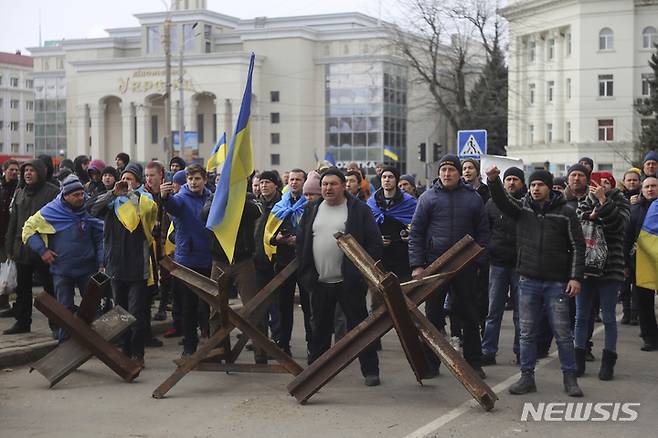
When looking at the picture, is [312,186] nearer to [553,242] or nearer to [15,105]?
[553,242]

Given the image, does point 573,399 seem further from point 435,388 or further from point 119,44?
point 119,44

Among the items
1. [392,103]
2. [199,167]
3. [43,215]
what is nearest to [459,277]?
[199,167]

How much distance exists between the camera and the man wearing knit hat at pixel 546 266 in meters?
7.89

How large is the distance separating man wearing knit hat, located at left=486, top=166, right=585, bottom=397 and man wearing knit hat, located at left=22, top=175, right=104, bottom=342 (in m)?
4.37

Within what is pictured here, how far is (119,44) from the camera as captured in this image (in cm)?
8775

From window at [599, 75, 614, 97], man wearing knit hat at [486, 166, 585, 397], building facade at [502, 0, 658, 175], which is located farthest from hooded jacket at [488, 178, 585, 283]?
window at [599, 75, 614, 97]

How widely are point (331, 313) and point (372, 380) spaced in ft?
2.46

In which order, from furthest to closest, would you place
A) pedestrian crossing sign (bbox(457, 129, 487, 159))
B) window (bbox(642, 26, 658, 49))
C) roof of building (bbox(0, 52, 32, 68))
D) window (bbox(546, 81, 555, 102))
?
roof of building (bbox(0, 52, 32, 68)) < window (bbox(546, 81, 555, 102)) < window (bbox(642, 26, 658, 49)) < pedestrian crossing sign (bbox(457, 129, 487, 159))

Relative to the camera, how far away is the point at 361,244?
8.36 metres

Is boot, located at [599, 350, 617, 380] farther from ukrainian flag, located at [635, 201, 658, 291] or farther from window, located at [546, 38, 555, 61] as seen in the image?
window, located at [546, 38, 555, 61]

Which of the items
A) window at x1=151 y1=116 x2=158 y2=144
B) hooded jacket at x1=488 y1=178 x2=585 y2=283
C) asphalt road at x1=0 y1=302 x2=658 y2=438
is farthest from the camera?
window at x1=151 y1=116 x2=158 y2=144

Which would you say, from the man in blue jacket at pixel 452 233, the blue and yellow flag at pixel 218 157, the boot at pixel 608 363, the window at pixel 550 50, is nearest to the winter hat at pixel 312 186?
the man in blue jacket at pixel 452 233

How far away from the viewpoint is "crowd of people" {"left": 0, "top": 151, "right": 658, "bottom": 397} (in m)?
8.03

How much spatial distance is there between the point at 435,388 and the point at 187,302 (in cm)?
279
